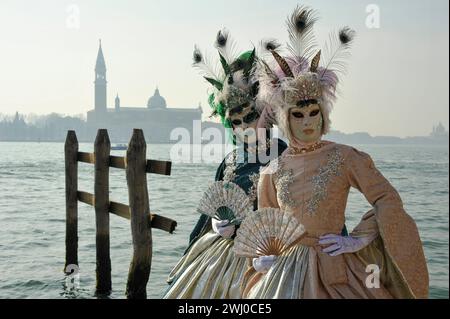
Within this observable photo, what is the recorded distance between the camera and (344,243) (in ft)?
9.39

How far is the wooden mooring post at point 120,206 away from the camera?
602 cm

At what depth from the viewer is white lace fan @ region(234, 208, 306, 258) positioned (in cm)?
297

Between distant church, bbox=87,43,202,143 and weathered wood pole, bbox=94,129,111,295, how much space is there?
66.3 metres

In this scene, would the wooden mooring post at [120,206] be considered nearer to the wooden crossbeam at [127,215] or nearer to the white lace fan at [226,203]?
the wooden crossbeam at [127,215]

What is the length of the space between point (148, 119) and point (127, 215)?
264 feet

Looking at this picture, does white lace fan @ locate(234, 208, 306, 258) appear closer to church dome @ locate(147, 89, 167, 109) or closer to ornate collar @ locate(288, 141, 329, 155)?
ornate collar @ locate(288, 141, 329, 155)

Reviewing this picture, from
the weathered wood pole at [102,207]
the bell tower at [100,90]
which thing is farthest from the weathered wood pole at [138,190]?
the bell tower at [100,90]

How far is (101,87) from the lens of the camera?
114312 mm

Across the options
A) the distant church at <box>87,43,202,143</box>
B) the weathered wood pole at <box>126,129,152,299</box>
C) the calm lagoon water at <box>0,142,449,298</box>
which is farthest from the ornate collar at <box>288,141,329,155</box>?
the distant church at <box>87,43,202,143</box>

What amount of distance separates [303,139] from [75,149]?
5.09 metres

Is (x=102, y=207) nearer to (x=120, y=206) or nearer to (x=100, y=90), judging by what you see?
(x=120, y=206)

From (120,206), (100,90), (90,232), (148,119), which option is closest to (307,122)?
(120,206)

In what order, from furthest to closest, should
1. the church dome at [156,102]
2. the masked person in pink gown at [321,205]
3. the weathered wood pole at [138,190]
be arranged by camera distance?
the church dome at [156,102] → the weathered wood pole at [138,190] → the masked person in pink gown at [321,205]
